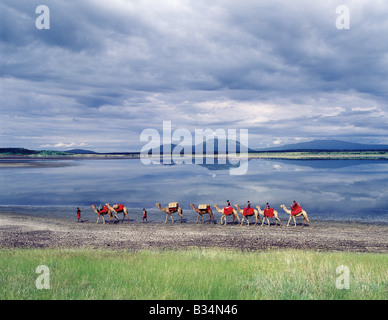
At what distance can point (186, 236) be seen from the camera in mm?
20188

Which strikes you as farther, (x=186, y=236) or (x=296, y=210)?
(x=296, y=210)

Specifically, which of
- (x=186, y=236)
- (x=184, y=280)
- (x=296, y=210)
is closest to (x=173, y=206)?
(x=186, y=236)

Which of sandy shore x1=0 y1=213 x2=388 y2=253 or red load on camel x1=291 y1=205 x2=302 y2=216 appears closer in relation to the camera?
sandy shore x1=0 y1=213 x2=388 y2=253

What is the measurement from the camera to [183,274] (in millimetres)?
8680

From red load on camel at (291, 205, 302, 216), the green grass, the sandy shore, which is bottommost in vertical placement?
the sandy shore

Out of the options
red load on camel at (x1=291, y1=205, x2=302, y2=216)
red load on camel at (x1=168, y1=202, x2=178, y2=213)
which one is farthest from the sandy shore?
red load on camel at (x1=168, y1=202, x2=178, y2=213)

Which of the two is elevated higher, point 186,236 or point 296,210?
point 296,210

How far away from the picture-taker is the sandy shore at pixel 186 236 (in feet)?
57.2

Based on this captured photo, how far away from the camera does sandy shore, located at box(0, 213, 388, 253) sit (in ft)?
57.2

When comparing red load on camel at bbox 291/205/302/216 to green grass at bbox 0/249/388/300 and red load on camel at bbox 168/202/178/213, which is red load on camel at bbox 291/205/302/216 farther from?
green grass at bbox 0/249/388/300

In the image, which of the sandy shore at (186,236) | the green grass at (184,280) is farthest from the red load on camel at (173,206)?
the green grass at (184,280)

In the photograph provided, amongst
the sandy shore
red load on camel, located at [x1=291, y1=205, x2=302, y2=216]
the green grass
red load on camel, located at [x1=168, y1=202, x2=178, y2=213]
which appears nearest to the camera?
the green grass

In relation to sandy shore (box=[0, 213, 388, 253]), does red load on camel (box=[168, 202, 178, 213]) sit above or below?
above

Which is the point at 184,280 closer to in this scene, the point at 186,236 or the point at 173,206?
the point at 186,236
